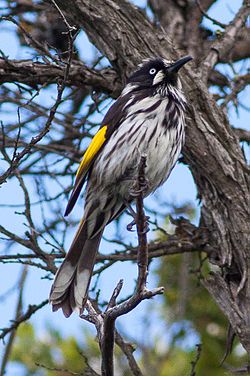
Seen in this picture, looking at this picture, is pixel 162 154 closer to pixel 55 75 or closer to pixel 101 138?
pixel 101 138

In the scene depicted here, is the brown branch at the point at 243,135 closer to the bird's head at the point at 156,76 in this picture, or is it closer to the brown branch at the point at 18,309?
the bird's head at the point at 156,76

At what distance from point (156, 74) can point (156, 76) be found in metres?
0.02

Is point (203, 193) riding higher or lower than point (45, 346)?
higher

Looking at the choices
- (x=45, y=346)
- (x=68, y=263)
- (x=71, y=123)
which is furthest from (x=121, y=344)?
(x=71, y=123)

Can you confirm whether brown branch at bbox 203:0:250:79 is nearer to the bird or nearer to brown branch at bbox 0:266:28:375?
the bird

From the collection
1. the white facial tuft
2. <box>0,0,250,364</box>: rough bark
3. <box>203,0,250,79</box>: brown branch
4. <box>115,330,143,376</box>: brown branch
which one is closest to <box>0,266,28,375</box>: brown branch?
<box>0,0,250,364</box>: rough bark

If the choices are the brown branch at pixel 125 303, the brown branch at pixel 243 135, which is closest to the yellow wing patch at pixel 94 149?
the brown branch at pixel 125 303

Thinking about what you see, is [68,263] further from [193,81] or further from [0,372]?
[193,81]

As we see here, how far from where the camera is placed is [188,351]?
704 centimetres

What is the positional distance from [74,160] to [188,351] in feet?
6.56

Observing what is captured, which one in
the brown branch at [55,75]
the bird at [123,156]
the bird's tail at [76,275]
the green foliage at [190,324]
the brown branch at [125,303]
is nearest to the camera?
the brown branch at [125,303]

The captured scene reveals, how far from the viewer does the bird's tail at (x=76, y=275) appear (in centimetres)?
533

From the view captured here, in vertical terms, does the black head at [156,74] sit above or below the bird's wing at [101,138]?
above

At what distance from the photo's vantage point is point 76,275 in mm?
5551
